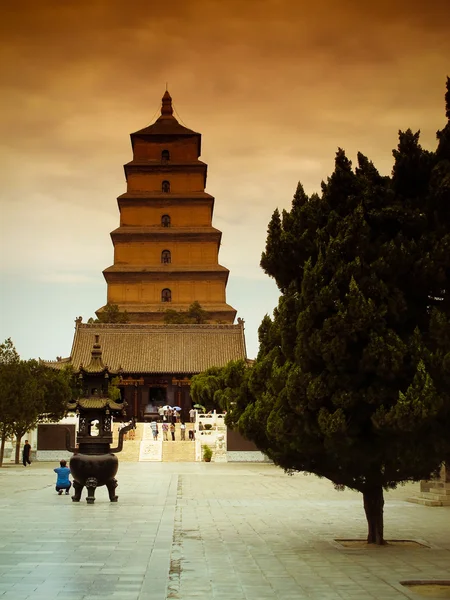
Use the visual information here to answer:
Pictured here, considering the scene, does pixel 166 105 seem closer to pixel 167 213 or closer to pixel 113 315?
pixel 167 213

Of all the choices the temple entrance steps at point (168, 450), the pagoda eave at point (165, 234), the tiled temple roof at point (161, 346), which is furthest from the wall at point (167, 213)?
the temple entrance steps at point (168, 450)

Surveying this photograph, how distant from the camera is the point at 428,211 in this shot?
32.1ft

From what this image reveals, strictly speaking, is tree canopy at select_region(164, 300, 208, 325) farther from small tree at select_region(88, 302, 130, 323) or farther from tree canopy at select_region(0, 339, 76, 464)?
tree canopy at select_region(0, 339, 76, 464)

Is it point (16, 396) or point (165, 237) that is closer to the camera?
point (16, 396)

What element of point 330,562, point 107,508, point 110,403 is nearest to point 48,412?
point 110,403

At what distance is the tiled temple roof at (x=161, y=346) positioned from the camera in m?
50.6

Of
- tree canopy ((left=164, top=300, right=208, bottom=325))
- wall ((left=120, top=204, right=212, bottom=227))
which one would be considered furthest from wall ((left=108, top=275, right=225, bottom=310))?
wall ((left=120, top=204, right=212, bottom=227))

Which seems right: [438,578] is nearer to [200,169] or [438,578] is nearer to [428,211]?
[428,211]

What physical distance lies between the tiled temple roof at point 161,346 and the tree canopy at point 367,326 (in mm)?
39936

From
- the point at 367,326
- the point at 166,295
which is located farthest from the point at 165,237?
the point at 367,326

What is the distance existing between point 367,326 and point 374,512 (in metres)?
2.74

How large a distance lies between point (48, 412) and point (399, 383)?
26181 millimetres

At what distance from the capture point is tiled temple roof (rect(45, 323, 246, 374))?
50.6m

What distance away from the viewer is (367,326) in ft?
29.6
